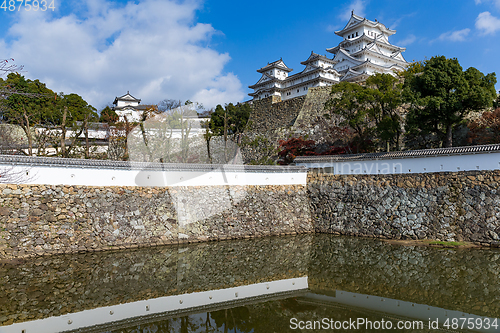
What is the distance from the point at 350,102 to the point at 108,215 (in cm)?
1308

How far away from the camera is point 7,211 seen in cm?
889

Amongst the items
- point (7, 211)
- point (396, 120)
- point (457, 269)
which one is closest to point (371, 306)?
point (457, 269)

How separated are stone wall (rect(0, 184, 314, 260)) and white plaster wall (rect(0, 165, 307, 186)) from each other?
0.22m

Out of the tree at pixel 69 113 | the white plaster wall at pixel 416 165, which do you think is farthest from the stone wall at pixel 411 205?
the tree at pixel 69 113

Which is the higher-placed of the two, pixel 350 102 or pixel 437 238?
pixel 350 102

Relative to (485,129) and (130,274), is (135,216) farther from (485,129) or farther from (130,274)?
(485,129)

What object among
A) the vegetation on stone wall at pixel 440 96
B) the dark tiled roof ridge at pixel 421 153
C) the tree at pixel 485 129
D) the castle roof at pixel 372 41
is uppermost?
the castle roof at pixel 372 41

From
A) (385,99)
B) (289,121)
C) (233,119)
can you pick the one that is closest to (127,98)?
(233,119)

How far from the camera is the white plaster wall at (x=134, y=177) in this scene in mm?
9625

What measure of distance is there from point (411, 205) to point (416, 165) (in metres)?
1.81

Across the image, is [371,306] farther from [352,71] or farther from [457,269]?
[352,71]

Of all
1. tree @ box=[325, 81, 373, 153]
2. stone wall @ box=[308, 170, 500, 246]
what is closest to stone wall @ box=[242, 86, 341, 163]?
tree @ box=[325, 81, 373, 153]

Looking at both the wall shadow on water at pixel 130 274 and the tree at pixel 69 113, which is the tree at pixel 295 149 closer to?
the wall shadow on water at pixel 130 274

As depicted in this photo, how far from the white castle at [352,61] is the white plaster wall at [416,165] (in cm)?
1388
